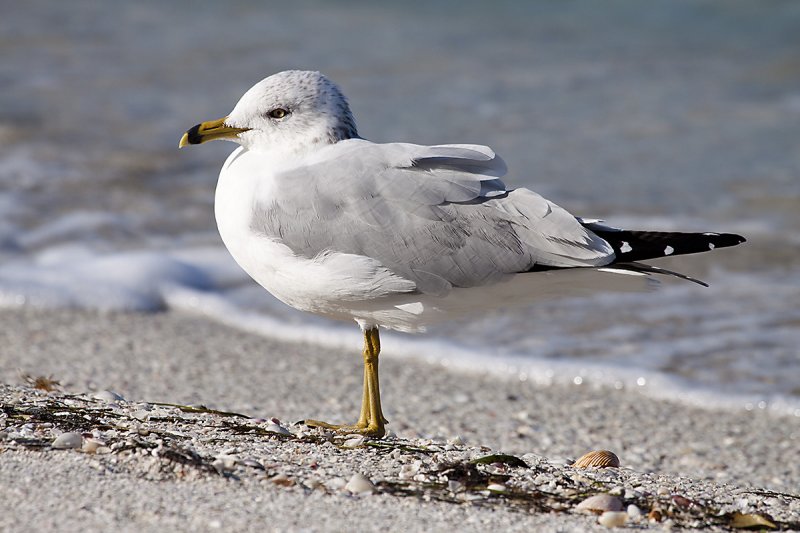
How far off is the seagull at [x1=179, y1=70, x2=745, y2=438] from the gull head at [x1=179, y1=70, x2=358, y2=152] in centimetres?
8

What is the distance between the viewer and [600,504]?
3174 mm

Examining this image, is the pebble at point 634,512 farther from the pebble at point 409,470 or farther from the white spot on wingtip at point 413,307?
the white spot on wingtip at point 413,307

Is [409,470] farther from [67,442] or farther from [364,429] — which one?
[67,442]

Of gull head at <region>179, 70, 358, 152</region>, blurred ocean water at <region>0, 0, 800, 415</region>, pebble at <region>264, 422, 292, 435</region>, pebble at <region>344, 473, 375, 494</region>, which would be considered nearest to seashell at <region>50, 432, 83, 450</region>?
pebble at <region>264, 422, 292, 435</region>

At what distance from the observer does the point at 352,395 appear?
537 centimetres

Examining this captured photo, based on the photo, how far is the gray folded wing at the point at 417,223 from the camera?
3.58 m

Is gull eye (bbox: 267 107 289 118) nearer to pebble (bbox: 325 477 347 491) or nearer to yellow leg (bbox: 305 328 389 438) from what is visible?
yellow leg (bbox: 305 328 389 438)

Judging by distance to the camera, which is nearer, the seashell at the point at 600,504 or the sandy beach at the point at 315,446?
the sandy beach at the point at 315,446

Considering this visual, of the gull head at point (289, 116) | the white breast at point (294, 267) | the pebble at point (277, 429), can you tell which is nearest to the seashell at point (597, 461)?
the white breast at point (294, 267)

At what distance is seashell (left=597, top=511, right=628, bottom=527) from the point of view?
3.07m

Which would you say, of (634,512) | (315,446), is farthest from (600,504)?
(315,446)

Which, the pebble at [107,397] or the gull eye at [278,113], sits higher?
the gull eye at [278,113]

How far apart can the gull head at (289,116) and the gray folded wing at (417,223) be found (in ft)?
0.66

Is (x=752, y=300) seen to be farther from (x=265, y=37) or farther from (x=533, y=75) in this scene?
(x=265, y=37)
